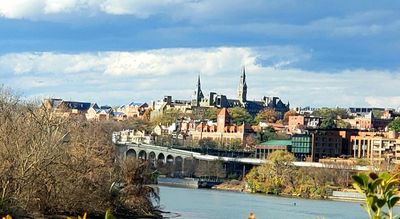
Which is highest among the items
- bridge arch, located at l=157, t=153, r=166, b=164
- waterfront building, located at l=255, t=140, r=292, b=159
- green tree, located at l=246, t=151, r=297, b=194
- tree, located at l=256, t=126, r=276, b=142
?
tree, located at l=256, t=126, r=276, b=142

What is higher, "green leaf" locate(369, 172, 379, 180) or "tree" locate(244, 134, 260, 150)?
"tree" locate(244, 134, 260, 150)

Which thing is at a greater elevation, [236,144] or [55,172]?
[236,144]

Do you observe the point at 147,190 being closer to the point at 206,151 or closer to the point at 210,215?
the point at 210,215

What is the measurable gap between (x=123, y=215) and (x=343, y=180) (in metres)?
70.8

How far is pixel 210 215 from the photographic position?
53.6 m

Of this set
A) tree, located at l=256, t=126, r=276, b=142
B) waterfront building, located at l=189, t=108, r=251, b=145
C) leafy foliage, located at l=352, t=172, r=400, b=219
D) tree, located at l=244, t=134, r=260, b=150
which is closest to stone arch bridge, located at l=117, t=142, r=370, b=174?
tree, located at l=244, t=134, r=260, b=150

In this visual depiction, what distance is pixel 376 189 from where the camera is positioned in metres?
5.22

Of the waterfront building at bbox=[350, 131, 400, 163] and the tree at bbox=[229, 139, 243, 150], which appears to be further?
the tree at bbox=[229, 139, 243, 150]

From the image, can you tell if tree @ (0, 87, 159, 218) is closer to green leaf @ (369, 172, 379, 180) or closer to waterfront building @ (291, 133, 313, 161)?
green leaf @ (369, 172, 379, 180)

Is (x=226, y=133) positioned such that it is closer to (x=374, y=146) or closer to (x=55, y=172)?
(x=374, y=146)

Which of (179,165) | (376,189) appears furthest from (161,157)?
(376,189)

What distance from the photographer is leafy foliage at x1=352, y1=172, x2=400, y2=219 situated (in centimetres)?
516

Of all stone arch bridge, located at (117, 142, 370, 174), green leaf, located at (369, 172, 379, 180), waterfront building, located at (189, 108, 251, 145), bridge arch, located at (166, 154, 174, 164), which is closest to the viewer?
green leaf, located at (369, 172, 379, 180)

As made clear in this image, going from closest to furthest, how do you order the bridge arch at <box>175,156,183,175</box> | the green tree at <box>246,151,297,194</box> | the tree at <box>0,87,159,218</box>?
the tree at <box>0,87,159,218</box>, the green tree at <box>246,151,297,194</box>, the bridge arch at <box>175,156,183,175</box>
